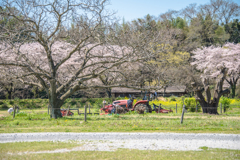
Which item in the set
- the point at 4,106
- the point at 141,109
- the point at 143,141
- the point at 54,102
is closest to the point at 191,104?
the point at 141,109

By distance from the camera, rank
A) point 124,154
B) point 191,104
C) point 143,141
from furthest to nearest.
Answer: point 191,104 < point 143,141 < point 124,154

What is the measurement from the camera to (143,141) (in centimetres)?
873

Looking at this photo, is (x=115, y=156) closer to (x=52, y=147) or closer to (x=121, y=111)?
(x=52, y=147)

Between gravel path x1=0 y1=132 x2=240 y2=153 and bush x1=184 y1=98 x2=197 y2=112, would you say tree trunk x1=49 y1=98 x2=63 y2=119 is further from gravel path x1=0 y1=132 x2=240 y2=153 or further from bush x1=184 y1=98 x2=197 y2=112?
bush x1=184 y1=98 x2=197 y2=112

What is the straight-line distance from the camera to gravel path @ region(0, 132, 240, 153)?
767 centimetres

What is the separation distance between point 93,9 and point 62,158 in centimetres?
1227

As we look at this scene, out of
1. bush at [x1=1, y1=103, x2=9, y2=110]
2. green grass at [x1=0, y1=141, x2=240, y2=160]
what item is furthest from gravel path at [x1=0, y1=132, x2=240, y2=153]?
bush at [x1=1, y1=103, x2=9, y2=110]

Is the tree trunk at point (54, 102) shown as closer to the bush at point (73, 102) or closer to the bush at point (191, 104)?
the bush at point (191, 104)

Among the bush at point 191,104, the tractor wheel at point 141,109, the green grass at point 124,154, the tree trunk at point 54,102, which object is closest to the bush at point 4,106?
the tree trunk at point 54,102

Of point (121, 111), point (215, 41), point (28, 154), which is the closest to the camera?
point (28, 154)

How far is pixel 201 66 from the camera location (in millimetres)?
39031

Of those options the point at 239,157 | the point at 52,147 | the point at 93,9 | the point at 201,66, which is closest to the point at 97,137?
the point at 52,147

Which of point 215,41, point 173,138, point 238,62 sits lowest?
point 173,138

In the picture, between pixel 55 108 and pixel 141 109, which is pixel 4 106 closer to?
pixel 55 108
